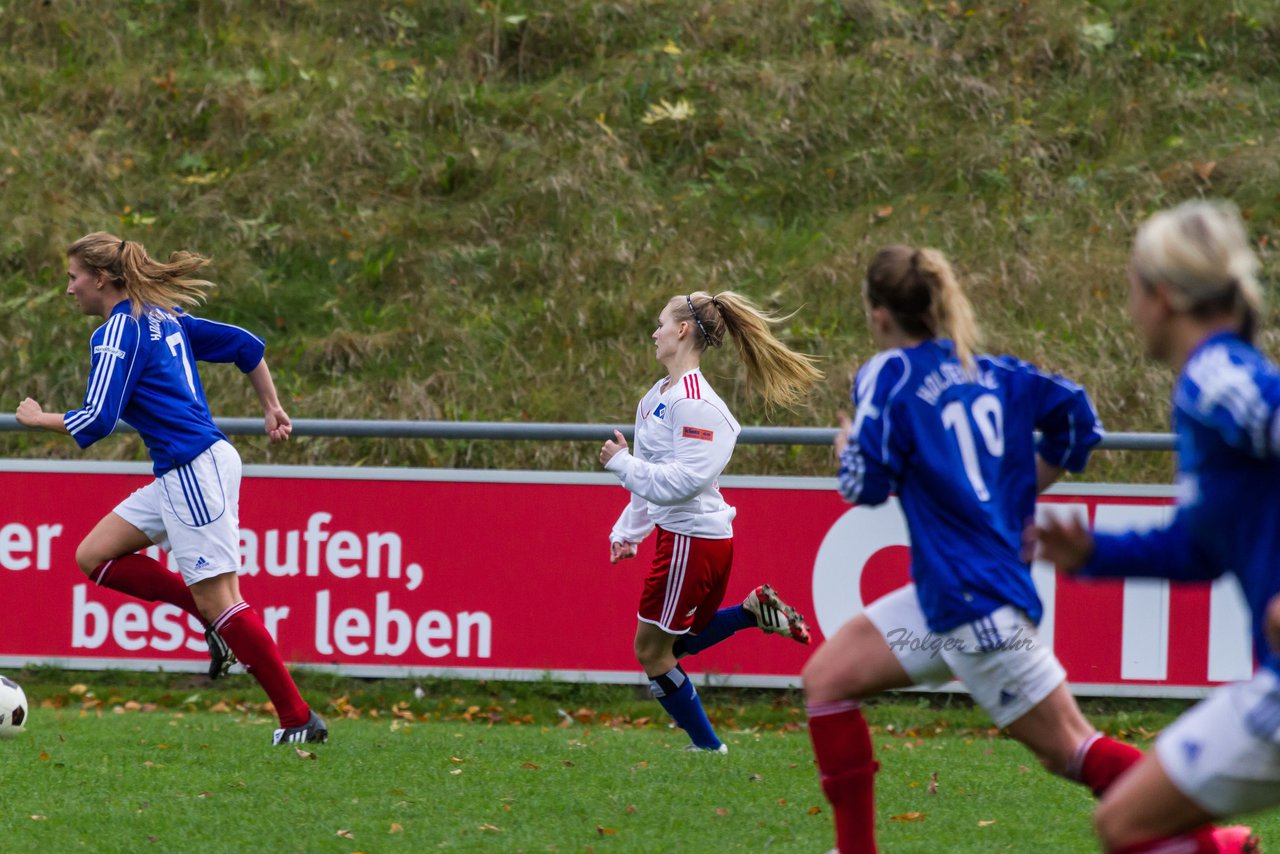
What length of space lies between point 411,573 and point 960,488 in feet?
16.4

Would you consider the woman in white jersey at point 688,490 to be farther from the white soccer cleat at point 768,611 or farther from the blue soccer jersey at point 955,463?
the blue soccer jersey at point 955,463

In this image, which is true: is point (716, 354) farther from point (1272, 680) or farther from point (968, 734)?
point (1272, 680)

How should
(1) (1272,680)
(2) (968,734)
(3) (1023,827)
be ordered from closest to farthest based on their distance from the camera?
(1) (1272,680) < (3) (1023,827) < (2) (968,734)

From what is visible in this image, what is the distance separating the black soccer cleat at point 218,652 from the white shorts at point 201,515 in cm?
27

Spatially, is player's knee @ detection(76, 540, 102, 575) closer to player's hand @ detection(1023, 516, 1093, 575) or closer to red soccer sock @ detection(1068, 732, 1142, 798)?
red soccer sock @ detection(1068, 732, 1142, 798)

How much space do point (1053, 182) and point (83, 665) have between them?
389 inches

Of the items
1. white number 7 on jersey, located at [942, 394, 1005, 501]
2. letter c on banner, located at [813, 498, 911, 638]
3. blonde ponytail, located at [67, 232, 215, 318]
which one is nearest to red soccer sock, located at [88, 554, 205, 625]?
blonde ponytail, located at [67, 232, 215, 318]

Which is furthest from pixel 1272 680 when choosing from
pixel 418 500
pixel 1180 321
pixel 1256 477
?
pixel 418 500

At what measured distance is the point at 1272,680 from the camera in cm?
260

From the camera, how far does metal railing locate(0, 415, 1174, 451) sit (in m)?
8.13

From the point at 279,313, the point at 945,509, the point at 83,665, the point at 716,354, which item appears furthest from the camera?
the point at 279,313

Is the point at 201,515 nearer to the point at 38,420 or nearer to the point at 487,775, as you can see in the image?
the point at 38,420

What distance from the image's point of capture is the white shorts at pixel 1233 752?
2604 millimetres

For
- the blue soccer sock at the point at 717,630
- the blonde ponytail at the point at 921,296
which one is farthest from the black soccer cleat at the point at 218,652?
the blonde ponytail at the point at 921,296
